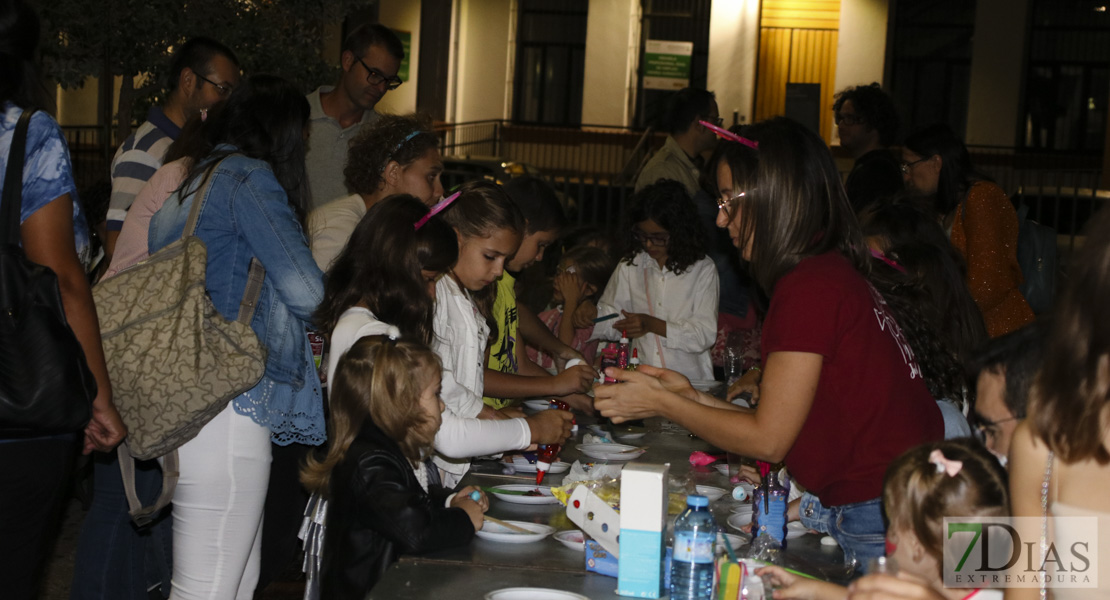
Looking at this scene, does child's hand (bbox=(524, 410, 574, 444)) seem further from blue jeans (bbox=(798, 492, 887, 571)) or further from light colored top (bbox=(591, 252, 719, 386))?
light colored top (bbox=(591, 252, 719, 386))

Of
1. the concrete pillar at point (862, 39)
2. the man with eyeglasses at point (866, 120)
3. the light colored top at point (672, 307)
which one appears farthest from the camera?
the concrete pillar at point (862, 39)

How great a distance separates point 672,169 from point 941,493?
4575mm

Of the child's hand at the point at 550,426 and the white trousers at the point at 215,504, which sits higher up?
the child's hand at the point at 550,426

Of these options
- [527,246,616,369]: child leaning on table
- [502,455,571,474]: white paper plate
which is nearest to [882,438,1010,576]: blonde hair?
[502,455,571,474]: white paper plate

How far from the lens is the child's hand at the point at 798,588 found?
2123 mm

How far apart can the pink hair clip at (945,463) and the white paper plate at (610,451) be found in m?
1.59

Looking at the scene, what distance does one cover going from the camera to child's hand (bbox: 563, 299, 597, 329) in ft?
18.6

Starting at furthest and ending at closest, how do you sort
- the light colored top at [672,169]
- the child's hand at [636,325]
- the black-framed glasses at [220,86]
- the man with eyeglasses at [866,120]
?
the light colored top at [672,169]
the man with eyeglasses at [866,120]
the child's hand at [636,325]
the black-framed glasses at [220,86]

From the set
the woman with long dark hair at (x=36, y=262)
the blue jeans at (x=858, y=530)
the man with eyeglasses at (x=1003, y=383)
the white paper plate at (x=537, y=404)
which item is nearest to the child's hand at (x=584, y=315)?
the white paper plate at (x=537, y=404)

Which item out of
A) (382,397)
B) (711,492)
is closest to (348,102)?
(382,397)

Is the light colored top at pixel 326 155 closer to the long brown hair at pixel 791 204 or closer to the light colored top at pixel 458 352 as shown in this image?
the light colored top at pixel 458 352

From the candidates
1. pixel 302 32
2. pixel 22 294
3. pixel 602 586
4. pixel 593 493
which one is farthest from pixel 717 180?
pixel 302 32

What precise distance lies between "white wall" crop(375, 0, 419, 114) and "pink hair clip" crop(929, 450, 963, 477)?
54.4ft

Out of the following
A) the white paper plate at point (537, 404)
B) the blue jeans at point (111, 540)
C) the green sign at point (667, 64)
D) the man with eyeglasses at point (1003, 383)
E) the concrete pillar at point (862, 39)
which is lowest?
the blue jeans at point (111, 540)
